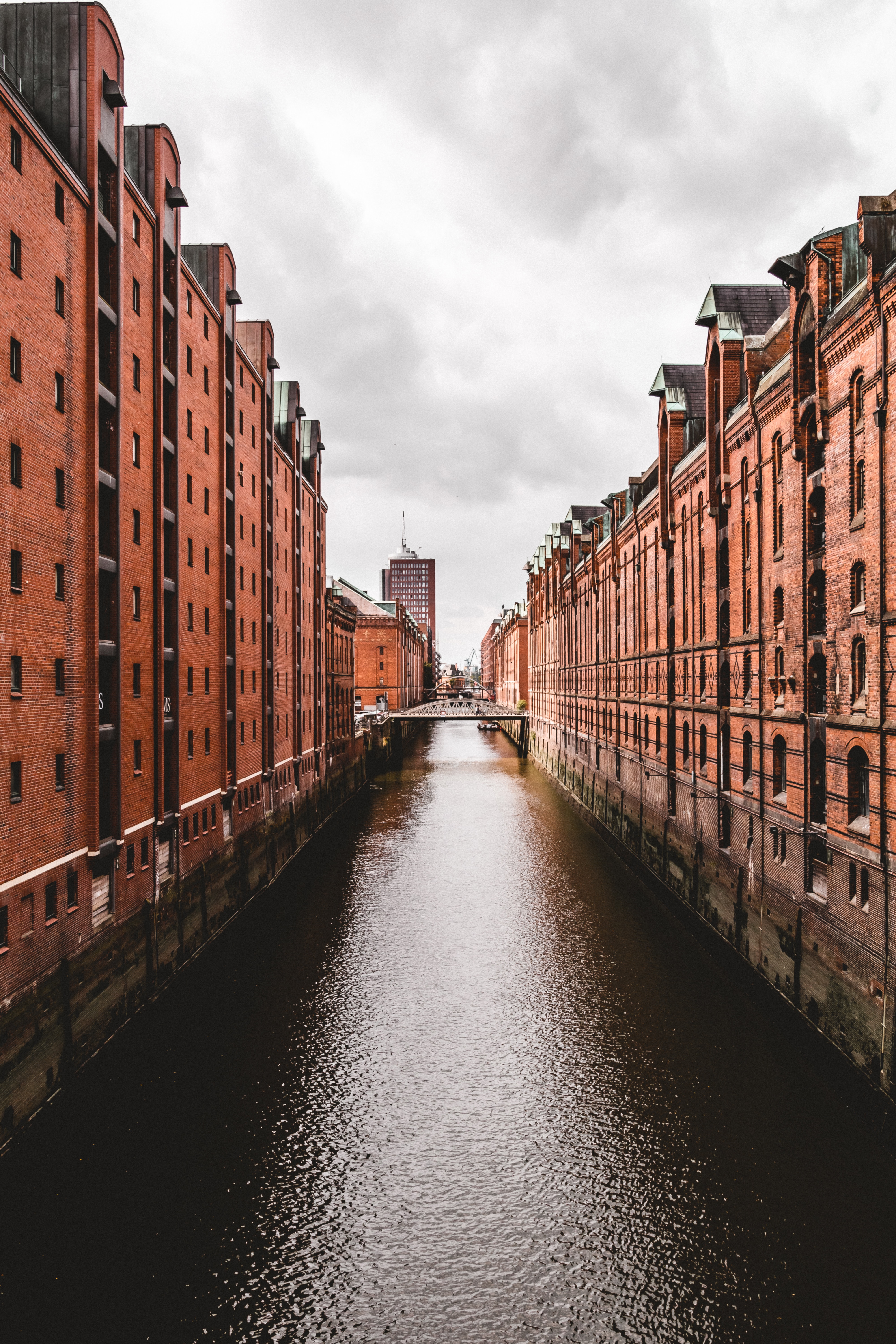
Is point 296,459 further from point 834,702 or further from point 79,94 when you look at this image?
point 834,702

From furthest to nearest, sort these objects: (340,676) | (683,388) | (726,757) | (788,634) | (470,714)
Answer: (470,714)
(340,676)
(683,388)
(726,757)
(788,634)

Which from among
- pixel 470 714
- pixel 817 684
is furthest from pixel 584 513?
pixel 817 684

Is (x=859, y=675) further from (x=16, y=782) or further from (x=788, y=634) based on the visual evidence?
(x=16, y=782)

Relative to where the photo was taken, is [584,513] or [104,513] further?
[584,513]

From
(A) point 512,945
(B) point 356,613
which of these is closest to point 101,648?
(A) point 512,945

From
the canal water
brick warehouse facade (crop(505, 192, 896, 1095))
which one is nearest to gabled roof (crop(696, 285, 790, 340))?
brick warehouse facade (crop(505, 192, 896, 1095))

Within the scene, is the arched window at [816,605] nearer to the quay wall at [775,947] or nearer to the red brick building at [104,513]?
the quay wall at [775,947]

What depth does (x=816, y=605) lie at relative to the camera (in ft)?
57.7

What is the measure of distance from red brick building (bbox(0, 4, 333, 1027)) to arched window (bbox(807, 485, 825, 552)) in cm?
1522

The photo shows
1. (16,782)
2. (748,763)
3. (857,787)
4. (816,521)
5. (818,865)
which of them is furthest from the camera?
(748,763)

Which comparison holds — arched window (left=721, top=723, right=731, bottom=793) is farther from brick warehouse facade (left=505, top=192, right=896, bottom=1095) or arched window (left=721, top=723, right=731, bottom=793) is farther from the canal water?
the canal water

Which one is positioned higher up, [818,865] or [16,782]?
[16,782]

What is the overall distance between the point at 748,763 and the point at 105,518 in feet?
56.6

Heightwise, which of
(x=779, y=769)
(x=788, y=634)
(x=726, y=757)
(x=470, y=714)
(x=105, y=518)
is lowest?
(x=470, y=714)
